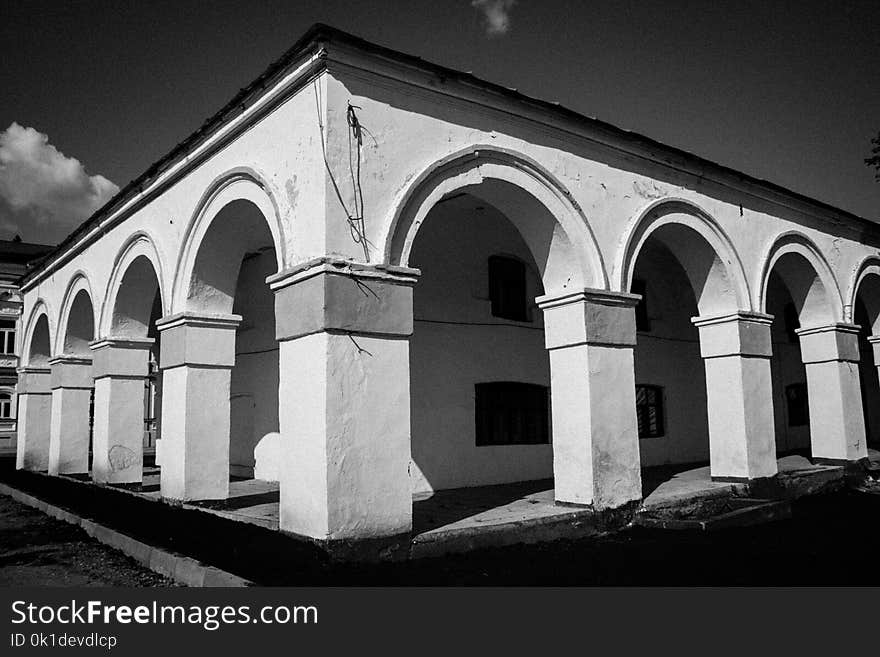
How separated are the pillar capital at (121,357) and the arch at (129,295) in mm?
149

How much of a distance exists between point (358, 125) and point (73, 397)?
27.8ft

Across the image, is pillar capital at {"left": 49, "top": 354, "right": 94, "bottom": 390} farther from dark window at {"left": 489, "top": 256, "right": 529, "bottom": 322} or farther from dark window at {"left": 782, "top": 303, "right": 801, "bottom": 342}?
dark window at {"left": 782, "top": 303, "right": 801, "bottom": 342}

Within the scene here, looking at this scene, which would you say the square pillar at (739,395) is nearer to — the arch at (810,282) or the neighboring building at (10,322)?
the arch at (810,282)

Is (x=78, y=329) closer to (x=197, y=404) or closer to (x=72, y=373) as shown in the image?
(x=72, y=373)

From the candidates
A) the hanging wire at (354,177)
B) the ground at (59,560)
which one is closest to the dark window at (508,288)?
the hanging wire at (354,177)

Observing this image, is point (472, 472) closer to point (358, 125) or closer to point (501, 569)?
point (501, 569)

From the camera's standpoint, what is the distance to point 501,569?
19.0ft

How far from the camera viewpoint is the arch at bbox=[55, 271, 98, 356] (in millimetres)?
12233

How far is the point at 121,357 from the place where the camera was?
406 inches

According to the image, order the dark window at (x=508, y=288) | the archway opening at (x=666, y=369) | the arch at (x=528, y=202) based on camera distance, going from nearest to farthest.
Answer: the arch at (x=528, y=202), the dark window at (x=508, y=288), the archway opening at (x=666, y=369)

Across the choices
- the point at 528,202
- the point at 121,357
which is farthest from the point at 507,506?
the point at 121,357

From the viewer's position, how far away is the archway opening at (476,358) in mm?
9992

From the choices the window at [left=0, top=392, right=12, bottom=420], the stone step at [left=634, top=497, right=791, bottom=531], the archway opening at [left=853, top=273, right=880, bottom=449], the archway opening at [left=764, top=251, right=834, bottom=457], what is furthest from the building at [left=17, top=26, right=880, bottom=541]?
the window at [left=0, top=392, right=12, bottom=420]

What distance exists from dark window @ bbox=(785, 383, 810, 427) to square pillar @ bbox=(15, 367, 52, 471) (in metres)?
15.0
